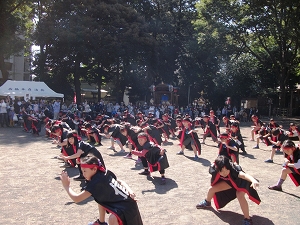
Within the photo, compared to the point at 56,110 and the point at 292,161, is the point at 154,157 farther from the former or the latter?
the point at 56,110

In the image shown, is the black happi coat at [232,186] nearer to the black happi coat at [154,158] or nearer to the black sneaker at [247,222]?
the black sneaker at [247,222]

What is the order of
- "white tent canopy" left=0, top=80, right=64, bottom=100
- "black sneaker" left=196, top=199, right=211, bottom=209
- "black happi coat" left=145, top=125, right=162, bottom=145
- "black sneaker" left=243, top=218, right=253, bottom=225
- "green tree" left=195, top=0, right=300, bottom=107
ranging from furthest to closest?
"green tree" left=195, top=0, right=300, bottom=107 < "white tent canopy" left=0, top=80, right=64, bottom=100 < "black happi coat" left=145, top=125, right=162, bottom=145 < "black sneaker" left=196, top=199, right=211, bottom=209 < "black sneaker" left=243, top=218, right=253, bottom=225

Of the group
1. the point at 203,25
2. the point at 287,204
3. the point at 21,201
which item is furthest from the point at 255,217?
the point at 203,25

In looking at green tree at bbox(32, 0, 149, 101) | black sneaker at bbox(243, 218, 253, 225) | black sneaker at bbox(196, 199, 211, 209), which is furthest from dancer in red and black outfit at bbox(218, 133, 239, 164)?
green tree at bbox(32, 0, 149, 101)

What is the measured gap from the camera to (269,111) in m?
33.6

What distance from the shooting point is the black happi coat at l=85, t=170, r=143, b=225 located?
3.75 meters

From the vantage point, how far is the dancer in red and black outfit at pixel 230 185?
16.5 ft

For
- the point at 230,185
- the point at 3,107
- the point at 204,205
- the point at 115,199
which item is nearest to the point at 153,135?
the point at 204,205

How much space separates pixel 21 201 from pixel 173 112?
70.7ft

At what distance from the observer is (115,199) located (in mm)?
3775

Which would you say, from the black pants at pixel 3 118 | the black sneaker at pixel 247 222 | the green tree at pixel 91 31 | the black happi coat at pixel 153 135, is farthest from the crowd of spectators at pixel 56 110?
the black sneaker at pixel 247 222

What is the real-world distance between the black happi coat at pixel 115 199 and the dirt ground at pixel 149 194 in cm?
161

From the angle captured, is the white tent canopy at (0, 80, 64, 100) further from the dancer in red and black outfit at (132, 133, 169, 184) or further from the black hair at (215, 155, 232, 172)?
the black hair at (215, 155, 232, 172)

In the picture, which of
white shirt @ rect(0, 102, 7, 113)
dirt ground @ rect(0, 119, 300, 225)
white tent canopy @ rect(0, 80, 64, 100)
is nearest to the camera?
dirt ground @ rect(0, 119, 300, 225)
